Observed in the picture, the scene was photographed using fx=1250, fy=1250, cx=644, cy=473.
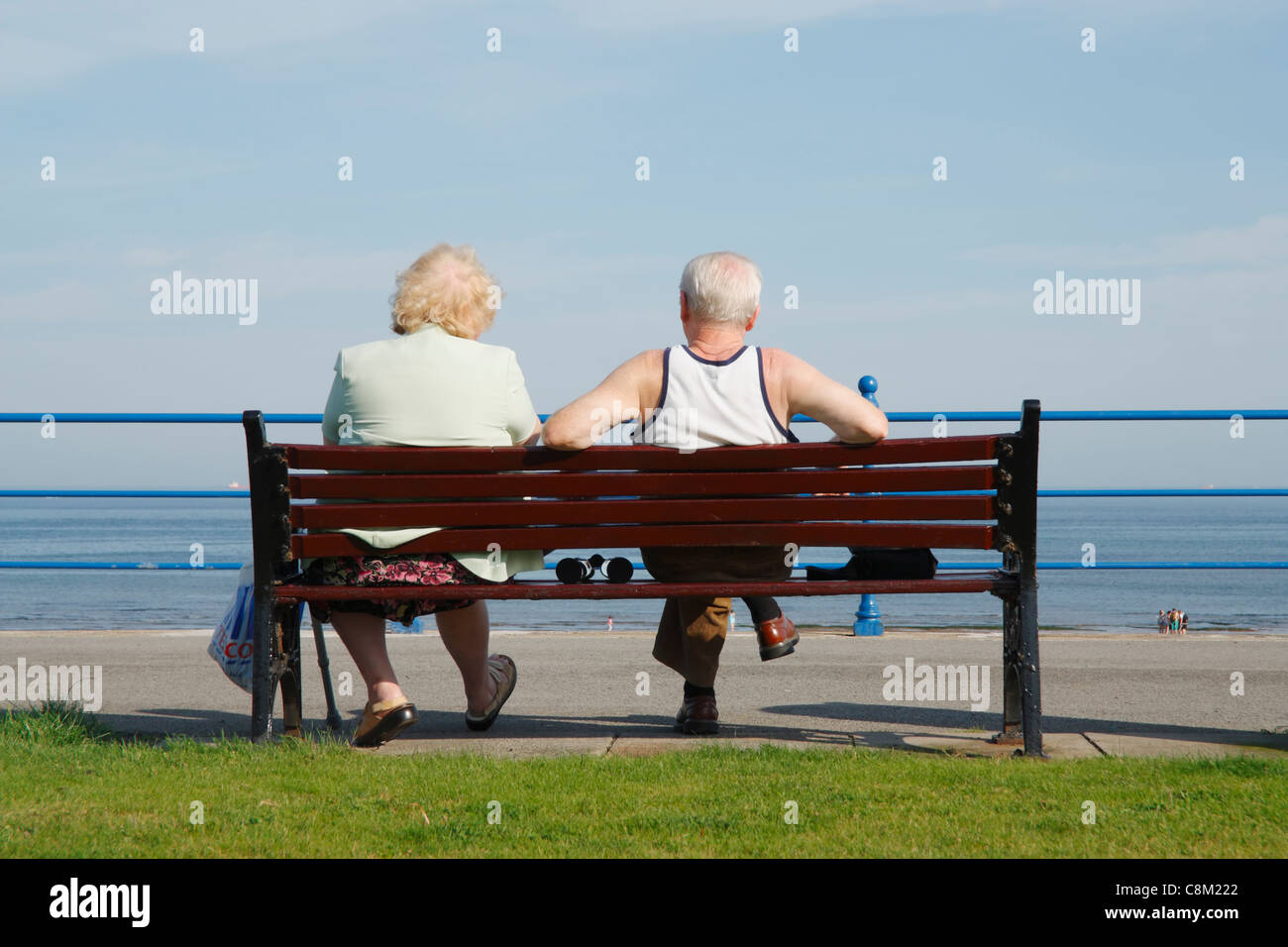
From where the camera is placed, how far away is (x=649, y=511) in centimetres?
348

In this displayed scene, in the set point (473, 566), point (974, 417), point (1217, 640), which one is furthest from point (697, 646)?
point (1217, 640)

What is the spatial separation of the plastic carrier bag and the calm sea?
8.18ft

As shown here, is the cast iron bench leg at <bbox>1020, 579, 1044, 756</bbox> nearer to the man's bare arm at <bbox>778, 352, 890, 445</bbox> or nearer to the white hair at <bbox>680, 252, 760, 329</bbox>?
the man's bare arm at <bbox>778, 352, 890, 445</bbox>

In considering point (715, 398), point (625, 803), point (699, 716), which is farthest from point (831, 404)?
point (625, 803)

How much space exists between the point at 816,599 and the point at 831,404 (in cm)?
2178

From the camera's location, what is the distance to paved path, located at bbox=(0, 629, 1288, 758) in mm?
3896

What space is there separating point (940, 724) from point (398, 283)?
2.28 m

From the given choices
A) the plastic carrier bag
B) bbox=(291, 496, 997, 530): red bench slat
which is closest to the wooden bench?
bbox=(291, 496, 997, 530): red bench slat

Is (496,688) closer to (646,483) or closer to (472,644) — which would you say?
(472,644)

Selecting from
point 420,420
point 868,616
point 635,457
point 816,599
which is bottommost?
point 816,599

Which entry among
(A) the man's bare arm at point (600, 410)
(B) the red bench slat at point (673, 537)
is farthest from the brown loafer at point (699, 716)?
(A) the man's bare arm at point (600, 410)

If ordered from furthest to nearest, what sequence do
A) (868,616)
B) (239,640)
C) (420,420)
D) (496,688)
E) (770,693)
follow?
(868,616)
(770,693)
(496,688)
(239,640)
(420,420)
